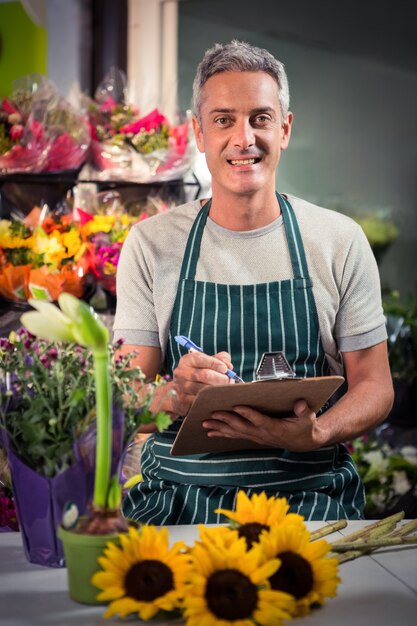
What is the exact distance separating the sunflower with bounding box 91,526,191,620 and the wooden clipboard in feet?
1.45

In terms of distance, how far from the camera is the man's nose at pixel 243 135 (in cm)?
225

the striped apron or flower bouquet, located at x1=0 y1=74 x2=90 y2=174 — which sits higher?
flower bouquet, located at x1=0 y1=74 x2=90 y2=174

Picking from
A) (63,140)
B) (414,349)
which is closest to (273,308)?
(63,140)

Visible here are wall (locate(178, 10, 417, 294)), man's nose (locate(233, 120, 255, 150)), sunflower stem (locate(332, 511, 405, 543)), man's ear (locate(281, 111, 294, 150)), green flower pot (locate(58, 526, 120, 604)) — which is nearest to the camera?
green flower pot (locate(58, 526, 120, 604))

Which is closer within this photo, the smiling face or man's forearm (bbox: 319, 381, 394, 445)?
man's forearm (bbox: 319, 381, 394, 445)

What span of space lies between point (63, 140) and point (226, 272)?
4.47 ft

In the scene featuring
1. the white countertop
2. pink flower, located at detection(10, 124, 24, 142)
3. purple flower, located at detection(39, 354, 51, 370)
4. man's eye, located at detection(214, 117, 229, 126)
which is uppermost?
pink flower, located at detection(10, 124, 24, 142)

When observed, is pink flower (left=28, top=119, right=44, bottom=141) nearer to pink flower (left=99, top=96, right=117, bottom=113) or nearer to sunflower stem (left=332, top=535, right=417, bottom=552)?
pink flower (left=99, top=96, right=117, bottom=113)

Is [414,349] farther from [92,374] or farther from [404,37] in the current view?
[92,374]

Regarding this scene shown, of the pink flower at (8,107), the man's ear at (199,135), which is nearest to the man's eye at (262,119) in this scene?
the man's ear at (199,135)

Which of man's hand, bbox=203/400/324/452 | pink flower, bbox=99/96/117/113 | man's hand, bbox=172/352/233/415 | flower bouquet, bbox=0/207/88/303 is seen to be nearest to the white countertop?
man's hand, bbox=203/400/324/452

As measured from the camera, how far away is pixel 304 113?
5.08m

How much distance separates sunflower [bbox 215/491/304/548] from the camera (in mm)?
1350

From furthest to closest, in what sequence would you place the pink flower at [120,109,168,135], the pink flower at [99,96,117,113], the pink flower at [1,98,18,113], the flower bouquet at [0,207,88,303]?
the pink flower at [99,96,117,113], the pink flower at [120,109,168,135], the pink flower at [1,98,18,113], the flower bouquet at [0,207,88,303]
